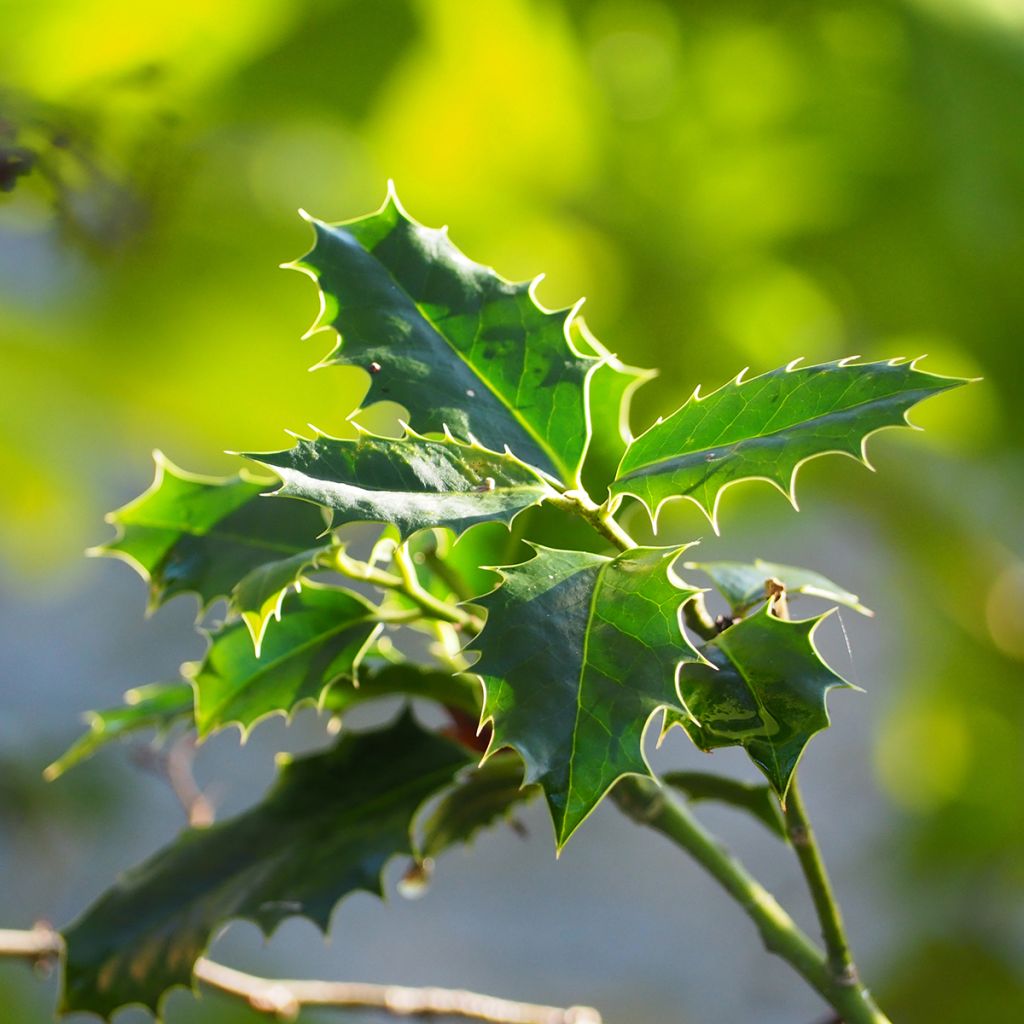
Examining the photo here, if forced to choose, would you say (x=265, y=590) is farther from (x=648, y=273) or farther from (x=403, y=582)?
(x=648, y=273)

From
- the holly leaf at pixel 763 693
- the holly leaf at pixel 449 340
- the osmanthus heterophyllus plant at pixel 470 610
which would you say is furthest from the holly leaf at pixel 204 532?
the holly leaf at pixel 763 693

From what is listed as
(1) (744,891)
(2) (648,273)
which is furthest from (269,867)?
(2) (648,273)

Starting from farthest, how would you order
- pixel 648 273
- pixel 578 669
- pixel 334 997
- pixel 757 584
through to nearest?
pixel 648 273, pixel 334 997, pixel 757 584, pixel 578 669

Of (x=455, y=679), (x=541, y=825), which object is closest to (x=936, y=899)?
(x=541, y=825)

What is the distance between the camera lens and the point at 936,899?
186 cm

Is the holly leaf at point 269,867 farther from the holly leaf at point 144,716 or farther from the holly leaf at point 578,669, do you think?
the holly leaf at point 578,669

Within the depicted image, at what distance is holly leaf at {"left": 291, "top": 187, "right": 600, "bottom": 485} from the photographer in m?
0.42

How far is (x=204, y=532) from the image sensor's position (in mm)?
492

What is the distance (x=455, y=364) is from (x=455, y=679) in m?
0.15

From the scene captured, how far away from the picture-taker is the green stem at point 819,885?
391 millimetres

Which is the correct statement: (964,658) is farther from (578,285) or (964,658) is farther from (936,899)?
(578,285)

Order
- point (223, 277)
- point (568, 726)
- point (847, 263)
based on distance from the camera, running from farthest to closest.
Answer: point (847, 263) < point (223, 277) < point (568, 726)

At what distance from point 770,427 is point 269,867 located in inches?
12.1

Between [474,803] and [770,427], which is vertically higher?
[770,427]
